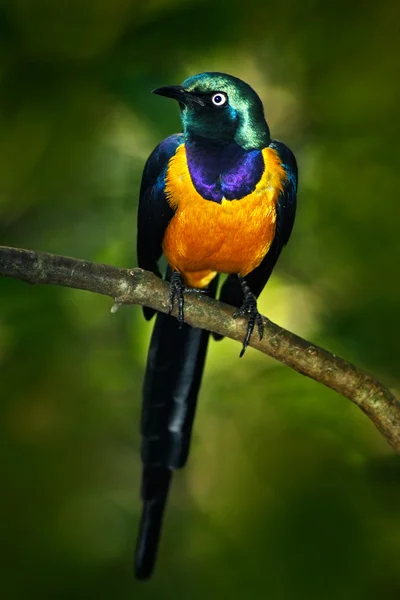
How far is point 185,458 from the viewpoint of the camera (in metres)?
3.93

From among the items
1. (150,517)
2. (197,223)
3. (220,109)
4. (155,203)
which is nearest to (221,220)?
(197,223)

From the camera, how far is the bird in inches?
142

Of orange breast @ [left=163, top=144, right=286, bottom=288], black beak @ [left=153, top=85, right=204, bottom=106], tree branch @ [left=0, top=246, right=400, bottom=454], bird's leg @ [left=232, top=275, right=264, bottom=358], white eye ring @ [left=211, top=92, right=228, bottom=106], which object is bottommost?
tree branch @ [left=0, top=246, right=400, bottom=454]

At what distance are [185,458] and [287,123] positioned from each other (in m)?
2.14

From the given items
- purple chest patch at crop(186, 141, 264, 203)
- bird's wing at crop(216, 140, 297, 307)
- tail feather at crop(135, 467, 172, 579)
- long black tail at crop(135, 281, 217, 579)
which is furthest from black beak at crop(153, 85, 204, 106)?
tail feather at crop(135, 467, 172, 579)

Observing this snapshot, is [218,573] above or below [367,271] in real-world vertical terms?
below

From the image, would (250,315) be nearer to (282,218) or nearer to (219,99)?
(282,218)

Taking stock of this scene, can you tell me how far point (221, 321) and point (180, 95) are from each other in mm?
1053

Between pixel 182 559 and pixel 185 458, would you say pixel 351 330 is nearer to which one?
pixel 185 458

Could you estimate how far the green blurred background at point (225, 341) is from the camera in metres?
3.73

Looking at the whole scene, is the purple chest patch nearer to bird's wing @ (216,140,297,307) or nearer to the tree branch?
bird's wing @ (216,140,297,307)

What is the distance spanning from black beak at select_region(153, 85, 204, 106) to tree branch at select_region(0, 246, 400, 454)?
88cm


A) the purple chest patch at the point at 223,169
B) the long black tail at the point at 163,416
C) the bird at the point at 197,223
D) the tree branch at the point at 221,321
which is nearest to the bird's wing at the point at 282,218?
the bird at the point at 197,223

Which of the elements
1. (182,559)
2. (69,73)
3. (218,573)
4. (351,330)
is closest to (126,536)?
(182,559)
